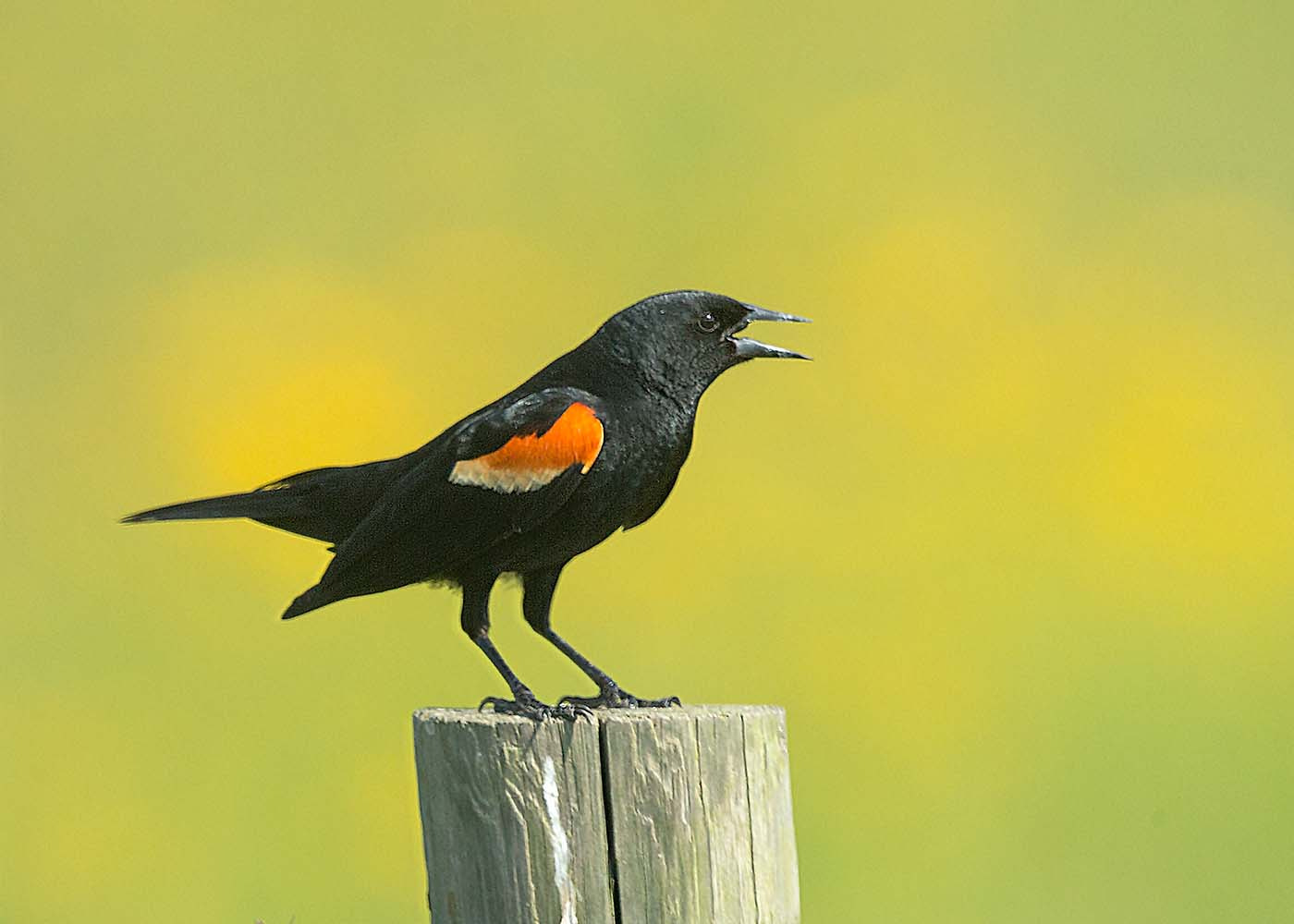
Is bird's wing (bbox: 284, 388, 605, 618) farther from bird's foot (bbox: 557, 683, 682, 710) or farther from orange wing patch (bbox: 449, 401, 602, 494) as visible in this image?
bird's foot (bbox: 557, 683, 682, 710)

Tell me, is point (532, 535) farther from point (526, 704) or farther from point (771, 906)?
point (771, 906)

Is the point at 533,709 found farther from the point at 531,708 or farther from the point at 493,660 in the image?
the point at 493,660

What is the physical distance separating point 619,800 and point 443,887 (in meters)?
0.38

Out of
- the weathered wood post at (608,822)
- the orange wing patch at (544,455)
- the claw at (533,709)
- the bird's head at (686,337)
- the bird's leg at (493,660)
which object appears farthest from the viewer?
the bird's head at (686,337)

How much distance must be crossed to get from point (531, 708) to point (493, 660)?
35 cm

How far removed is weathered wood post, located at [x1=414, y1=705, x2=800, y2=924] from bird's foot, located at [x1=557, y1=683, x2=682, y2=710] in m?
0.49

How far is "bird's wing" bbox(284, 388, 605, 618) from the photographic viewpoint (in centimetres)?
295

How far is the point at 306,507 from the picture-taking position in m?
3.50

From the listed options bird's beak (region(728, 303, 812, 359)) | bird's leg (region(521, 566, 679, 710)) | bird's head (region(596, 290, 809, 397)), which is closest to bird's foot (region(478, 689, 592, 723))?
bird's leg (region(521, 566, 679, 710))

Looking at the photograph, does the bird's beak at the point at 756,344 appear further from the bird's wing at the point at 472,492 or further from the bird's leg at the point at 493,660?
the bird's leg at the point at 493,660

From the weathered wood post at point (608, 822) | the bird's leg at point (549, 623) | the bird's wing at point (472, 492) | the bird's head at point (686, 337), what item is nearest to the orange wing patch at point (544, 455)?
the bird's wing at point (472, 492)

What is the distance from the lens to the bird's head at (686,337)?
123 inches

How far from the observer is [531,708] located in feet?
9.18

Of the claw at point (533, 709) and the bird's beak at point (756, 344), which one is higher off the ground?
the bird's beak at point (756, 344)
